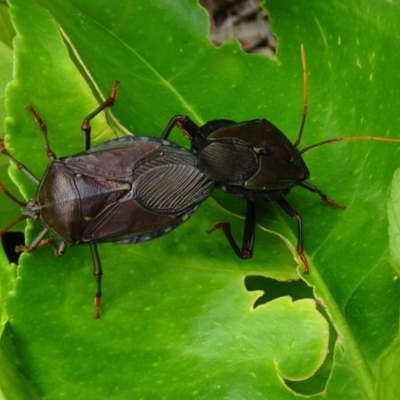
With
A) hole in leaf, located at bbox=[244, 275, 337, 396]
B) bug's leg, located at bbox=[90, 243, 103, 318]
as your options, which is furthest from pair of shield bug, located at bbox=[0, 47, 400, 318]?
hole in leaf, located at bbox=[244, 275, 337, 396]

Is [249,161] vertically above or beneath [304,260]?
above

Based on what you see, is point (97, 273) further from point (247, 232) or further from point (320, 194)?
point (320, 194)

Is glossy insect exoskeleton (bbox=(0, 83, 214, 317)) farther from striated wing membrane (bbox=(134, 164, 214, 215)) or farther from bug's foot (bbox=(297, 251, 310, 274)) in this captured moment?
bug's foot (bbox=(297, 251, 310, 274))

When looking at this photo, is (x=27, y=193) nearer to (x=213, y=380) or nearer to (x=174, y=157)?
(x=174, y=157)

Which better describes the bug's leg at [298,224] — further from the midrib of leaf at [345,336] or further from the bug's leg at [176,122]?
the bug's leg at [176,122]

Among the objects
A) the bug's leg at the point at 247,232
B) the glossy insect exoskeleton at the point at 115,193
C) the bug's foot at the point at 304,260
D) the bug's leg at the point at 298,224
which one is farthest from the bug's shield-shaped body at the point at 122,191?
the bug's foot at the point at 304,260

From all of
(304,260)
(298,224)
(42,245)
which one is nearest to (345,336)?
(304,260)
